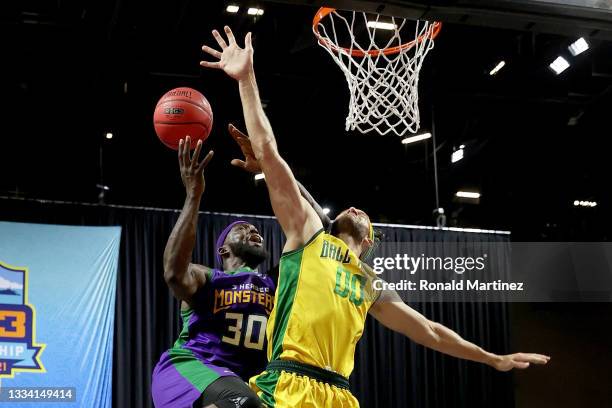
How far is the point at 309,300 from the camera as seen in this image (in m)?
4.07

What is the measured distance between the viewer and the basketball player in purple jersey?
498 cm

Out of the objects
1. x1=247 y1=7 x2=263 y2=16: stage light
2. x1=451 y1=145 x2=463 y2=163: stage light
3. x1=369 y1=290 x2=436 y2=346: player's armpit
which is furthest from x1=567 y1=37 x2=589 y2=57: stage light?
x1=369 y1=290 x2=436 y2=346: player's armpit

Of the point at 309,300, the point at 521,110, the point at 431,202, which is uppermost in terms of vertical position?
the point at 521,110

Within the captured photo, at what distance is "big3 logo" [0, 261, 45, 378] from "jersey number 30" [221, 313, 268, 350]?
339 centimetres

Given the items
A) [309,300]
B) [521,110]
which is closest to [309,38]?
[521,110]

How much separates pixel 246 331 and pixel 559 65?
5.92m

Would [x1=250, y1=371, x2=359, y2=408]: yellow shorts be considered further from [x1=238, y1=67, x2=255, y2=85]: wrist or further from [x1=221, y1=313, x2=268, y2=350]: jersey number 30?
[x1=238, y1=67, x2=255, y2=85]: wrist

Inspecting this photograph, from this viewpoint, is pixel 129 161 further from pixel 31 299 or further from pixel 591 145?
pixel 591 145

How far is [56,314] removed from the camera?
819 centimetres

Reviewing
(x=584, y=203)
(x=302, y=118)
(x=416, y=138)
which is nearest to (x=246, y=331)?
(x=302, y=118)

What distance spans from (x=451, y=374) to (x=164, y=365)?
18.2 ft

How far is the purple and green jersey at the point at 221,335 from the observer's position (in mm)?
5199

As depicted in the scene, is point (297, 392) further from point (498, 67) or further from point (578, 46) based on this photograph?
point (498, 67)

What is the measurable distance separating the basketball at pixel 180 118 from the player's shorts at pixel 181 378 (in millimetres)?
1325
